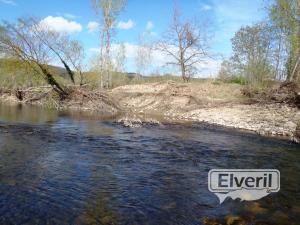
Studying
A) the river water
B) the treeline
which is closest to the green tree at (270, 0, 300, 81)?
the treeline

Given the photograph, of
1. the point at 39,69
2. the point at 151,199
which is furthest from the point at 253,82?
the point at 151,199

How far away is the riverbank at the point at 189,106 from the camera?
21234mm

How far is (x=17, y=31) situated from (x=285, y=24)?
76.5 ft

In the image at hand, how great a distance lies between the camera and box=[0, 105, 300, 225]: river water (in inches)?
262

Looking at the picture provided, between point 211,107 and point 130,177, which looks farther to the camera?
point 211,107

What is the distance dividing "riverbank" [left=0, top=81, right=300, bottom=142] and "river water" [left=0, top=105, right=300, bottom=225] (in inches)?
180

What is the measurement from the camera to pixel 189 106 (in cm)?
3038

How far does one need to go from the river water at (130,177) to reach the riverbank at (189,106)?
4581mm

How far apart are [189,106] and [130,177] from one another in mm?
21580

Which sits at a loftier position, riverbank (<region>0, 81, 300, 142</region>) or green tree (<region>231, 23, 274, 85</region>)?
green tree (<region>231, 23, 274, 85</region>)
